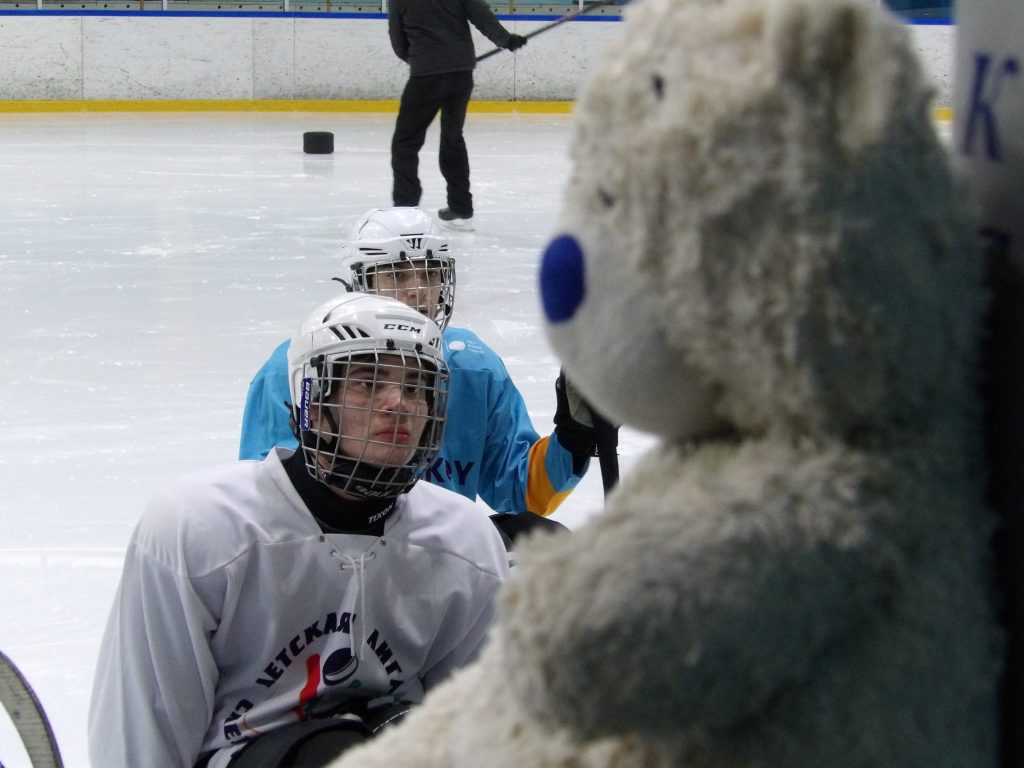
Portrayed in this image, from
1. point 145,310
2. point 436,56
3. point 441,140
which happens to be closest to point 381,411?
point 145,310

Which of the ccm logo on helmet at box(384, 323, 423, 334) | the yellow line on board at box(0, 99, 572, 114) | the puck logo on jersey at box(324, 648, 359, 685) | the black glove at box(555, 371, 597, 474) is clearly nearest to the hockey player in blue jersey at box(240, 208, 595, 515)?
the black glove at box(555, 371, 597, 474)

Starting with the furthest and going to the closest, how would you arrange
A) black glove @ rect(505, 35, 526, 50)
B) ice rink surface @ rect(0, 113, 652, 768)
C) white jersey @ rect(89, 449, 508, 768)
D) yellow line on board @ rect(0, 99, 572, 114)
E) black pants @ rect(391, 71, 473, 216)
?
1. yellow line on board @ rect(0, 99, 572, 114)
2. black glove @ rect(505, 35, 526, 50)
3. black pants @ rect(391, 71, 473, 216)
4. ice rink surface @ rect(0, 113, 652, 768)
5. white jersey @ rect(89, 449, 508, 768)

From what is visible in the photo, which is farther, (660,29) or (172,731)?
(172,731)

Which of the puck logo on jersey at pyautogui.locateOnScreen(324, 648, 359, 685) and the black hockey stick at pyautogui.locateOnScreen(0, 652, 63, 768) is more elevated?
the puck logo on jersey at pyautogui.locateOnScreen(324, 648, 359, 685)

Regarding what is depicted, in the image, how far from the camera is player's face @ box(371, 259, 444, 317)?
2.60 metres

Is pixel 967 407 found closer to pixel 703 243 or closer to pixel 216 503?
pixel 703 243

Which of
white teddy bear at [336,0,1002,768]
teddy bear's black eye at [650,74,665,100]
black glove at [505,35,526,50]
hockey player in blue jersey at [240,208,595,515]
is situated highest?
black glove at [505,35,526,50]

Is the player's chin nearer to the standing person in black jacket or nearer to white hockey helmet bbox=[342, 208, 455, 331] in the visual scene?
white hockey helmet bbox=[342, 208, 455, 331]

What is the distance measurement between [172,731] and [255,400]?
2.63 ft

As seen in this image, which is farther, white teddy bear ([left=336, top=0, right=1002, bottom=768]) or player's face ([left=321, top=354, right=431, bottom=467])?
player's face ([left=321, top=354, right=431, bottom=467])

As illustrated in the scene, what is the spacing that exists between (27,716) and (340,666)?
1.15 ft

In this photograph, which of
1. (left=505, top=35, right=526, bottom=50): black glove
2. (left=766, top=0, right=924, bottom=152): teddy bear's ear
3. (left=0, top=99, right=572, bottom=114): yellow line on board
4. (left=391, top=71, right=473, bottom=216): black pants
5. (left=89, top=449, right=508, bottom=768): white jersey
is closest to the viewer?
(left=766, top=0, right=924, bottom=152): teddy bear's ear

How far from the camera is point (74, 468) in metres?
3.13

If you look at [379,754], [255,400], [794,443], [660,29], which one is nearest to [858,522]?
[794,443]
